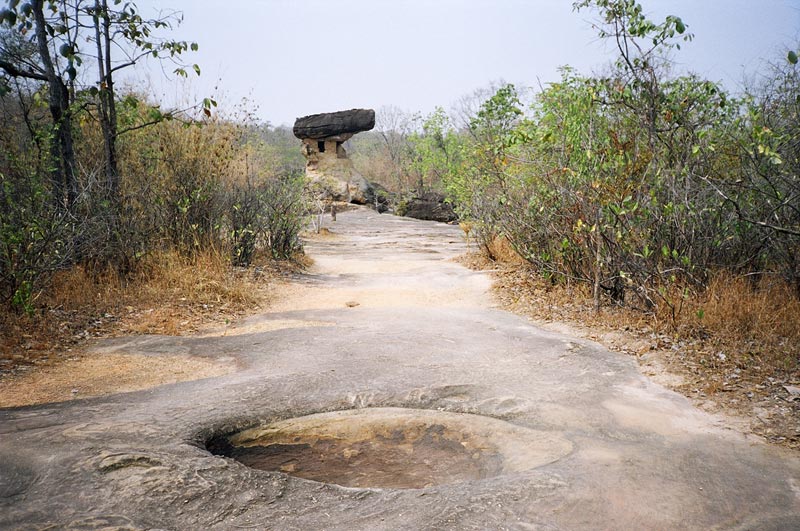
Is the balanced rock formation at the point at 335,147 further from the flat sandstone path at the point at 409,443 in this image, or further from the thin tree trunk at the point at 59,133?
the flat sandstone path at the point at 409,443

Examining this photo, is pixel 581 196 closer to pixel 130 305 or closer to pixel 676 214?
pixel 676 214

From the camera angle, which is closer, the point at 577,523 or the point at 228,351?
the point at 577,523

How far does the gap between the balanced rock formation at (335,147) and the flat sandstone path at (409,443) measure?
21.7 meters

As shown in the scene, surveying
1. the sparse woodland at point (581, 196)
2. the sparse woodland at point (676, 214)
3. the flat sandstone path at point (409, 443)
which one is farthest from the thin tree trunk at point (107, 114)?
the sparse woodland at point (676, 214)

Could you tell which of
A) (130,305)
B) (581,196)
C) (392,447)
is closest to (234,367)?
(392,447)

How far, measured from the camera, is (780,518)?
2.73m

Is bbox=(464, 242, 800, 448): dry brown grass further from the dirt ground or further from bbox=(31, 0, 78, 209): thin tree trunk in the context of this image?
bbox=(31, 0, 78, 209): thin tree trunk

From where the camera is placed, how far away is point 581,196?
22.9 ft

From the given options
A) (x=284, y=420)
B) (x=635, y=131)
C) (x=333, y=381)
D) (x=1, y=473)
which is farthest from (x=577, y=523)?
(x=635, y=131)

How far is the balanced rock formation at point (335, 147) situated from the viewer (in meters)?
27.7

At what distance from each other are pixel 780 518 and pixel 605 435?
1.10 meters

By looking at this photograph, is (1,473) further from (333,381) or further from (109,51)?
(109,51)

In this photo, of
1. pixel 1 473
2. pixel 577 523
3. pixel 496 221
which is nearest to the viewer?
pixel 577 523

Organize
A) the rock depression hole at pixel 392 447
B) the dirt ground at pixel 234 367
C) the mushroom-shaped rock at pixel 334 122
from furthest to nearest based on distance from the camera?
the mushroom-shaped rock at pixel 334 122 < the dirt ground at pixel 234 367 < the rock depression hole at pixel 392 447
